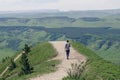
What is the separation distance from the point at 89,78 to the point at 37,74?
32.0 ft

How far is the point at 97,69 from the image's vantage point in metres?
48.3

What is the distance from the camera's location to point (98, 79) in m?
41.7

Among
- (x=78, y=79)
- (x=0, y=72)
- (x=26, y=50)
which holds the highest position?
(x=78, y=79)

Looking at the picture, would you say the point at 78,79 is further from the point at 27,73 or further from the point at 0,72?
the point at 0,72

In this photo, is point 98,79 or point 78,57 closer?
point 98,79

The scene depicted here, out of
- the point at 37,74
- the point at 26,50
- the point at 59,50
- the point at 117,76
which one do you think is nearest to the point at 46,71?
the point at 37,74

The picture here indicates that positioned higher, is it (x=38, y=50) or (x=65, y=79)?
(x=65, y=79)

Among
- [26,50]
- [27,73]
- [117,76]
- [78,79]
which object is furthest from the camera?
[26,50]

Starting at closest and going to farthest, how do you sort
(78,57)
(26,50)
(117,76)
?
(117,76)
(78,57)
(26,50)

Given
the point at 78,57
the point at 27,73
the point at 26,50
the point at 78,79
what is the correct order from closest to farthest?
1. the point at 78,79
2. the point at 27,73
3. the point at 78,57
4. the point at 26,50

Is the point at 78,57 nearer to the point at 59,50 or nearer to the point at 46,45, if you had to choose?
the point at 59,50

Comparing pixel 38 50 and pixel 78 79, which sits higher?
pixel 78 79

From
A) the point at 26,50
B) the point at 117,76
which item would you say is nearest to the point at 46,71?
the point at 117,76

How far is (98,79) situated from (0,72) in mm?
46107
